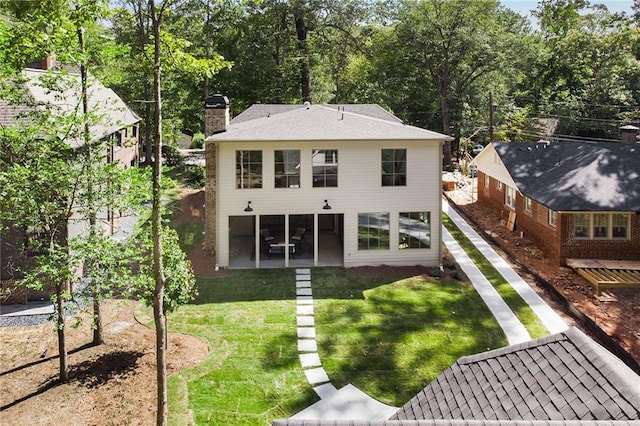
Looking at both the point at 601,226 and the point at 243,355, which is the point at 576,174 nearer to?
the point at 601,226

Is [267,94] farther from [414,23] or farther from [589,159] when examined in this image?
[589,159]

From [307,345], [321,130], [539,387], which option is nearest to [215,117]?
[321,130]

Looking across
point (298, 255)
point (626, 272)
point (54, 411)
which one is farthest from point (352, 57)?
point (54, 411)

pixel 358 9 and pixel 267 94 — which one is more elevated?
pixel 358 9

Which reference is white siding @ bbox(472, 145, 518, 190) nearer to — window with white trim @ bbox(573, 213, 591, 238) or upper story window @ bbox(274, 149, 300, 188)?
window with white trim @ bbox(573, 213, 591, 238)

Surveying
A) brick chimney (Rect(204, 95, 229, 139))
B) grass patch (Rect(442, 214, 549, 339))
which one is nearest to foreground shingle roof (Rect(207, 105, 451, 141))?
brick chimney (Rect(204, 95, 229, 139))

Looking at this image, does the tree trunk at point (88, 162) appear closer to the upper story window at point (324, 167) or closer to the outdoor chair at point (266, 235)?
the upper story window at point (324, 167)
